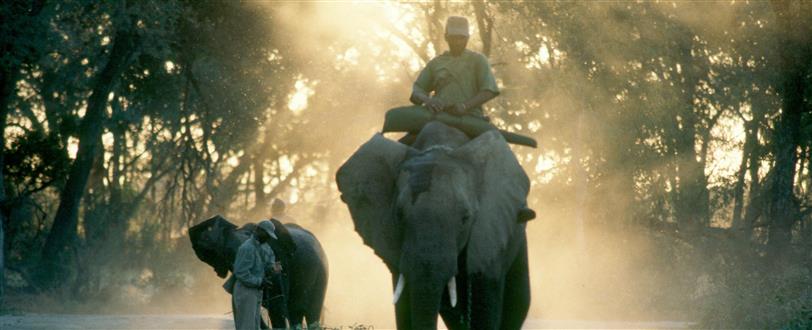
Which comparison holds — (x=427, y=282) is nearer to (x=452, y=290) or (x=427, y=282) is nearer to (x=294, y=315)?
(x=452, y=290)

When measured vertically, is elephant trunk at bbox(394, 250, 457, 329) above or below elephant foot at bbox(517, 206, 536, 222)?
below

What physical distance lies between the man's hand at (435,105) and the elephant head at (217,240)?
7.72 meters

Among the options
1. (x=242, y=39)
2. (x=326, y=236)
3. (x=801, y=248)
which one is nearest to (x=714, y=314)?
(x=801, y=248)

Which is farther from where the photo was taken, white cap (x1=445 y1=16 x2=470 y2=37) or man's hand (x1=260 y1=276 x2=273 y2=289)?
man's hand (x1=260 y1=276 x2=273 y2=289)

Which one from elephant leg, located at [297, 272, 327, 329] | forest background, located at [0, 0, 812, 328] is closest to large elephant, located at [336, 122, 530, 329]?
elephant leg, located at [297, 272, 327, 329]

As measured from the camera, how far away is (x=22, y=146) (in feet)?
125

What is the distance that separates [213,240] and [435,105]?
8047 mm

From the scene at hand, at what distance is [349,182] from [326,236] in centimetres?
3951

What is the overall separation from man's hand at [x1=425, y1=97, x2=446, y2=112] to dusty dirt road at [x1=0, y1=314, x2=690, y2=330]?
12.9 m

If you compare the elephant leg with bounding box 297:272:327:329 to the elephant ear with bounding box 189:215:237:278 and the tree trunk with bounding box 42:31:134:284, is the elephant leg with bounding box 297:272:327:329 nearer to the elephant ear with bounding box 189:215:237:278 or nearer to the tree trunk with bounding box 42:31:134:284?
A: the elephant ear with bounding box 189:215:237:278

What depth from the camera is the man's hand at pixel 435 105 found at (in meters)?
12.8

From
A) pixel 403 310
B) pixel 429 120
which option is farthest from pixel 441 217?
pixel 429 120

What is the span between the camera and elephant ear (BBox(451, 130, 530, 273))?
11.6m

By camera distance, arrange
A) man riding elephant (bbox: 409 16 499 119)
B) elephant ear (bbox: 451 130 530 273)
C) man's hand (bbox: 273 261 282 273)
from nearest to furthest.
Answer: elephant ear (bbox: 451 130 530 273) < man riding elephant (bbox: 409 16 499 119) < man's hand (bbox: 273 261 282 273)
